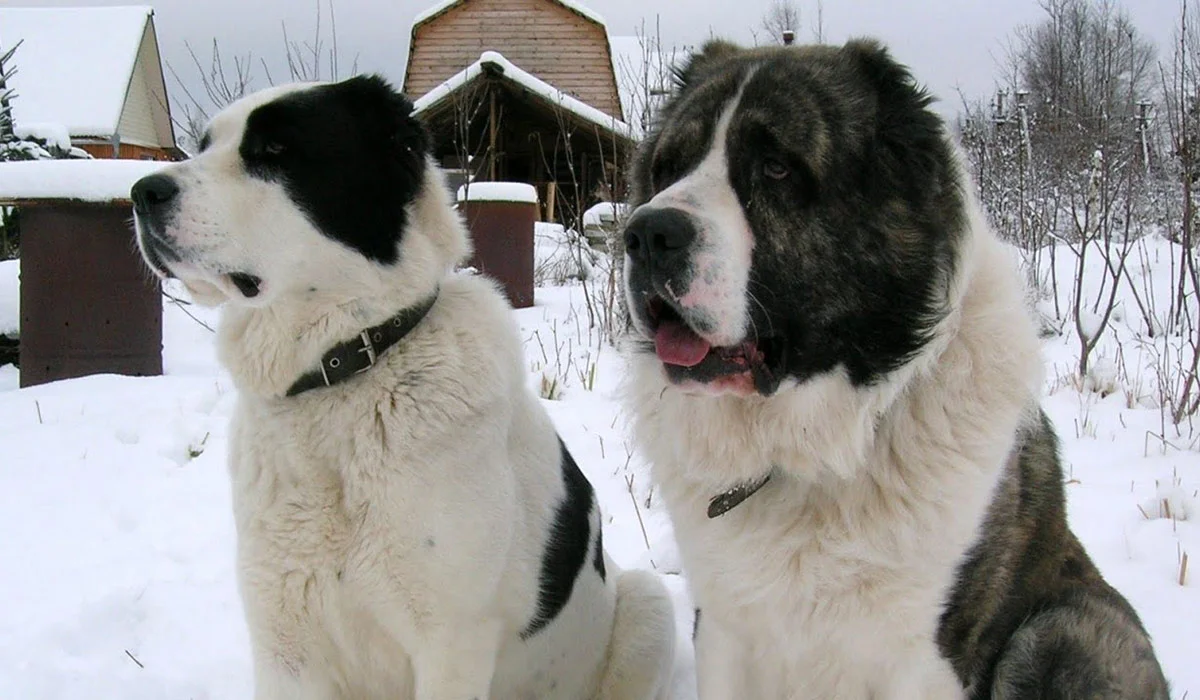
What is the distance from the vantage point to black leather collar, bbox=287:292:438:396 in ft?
7.20

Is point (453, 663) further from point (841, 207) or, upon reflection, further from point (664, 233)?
point (841, 207)

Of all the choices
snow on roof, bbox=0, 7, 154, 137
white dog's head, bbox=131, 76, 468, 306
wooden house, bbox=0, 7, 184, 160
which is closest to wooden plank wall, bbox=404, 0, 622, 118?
wooden house, bbox=0, 7, 184, 160

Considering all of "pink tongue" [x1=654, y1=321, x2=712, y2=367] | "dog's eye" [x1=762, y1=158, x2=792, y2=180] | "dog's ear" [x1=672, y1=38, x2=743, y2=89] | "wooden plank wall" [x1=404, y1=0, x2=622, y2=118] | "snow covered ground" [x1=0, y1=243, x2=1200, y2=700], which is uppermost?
"wooden plank wall" [x1=404, y1=0, x2=622, y2=118]

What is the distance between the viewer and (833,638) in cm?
181

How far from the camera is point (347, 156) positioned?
7.15ft

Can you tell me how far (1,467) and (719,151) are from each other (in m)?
3.78

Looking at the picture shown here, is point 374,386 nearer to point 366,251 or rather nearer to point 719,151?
point 366,251

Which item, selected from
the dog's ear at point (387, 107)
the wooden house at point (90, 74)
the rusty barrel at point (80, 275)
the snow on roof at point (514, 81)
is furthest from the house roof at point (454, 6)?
the dog's ear at point (387, 107)

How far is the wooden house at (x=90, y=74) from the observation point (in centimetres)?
2939

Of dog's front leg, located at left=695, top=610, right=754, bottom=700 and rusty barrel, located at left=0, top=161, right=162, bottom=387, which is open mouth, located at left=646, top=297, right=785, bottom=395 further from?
rusty barrel, located at left=0, top=161, right=162, bottom=387

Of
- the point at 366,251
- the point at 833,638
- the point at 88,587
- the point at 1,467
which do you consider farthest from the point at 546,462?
the point at 1,467

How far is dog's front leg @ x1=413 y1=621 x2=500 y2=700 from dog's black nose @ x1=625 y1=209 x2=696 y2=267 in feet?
3.16

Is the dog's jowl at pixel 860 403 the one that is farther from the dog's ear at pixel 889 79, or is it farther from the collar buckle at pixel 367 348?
the collar buckle at pixel 367 348

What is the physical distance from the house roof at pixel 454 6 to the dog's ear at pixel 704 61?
22.2 metres
